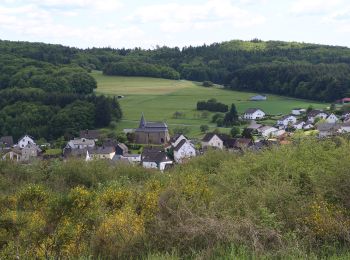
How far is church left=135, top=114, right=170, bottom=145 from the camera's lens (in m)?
47.2

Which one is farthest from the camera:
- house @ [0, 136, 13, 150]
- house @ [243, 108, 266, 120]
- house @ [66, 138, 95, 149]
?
house @ [243, 108, 266, 120]

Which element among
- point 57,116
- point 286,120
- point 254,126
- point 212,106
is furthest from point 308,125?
point 57,116

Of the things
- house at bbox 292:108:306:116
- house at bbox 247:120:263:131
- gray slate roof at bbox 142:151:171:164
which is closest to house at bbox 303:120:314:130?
house at bbox 247:120:263:131

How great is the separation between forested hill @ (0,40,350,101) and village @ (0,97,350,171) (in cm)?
1451

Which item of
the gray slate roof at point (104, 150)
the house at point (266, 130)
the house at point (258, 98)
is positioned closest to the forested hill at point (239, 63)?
the house at point (258, 98)

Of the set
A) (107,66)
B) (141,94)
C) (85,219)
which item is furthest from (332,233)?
(107,66)

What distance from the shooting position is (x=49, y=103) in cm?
6138

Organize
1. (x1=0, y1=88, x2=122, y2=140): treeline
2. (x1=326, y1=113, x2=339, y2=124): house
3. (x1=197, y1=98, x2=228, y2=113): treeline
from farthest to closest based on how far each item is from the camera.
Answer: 1. (x1=197, y1=98, x2=228, y2=113): treeline
2. (x1=0, y1=88, x2=122, y2=140): treeline
3. (x1=326, y1=113, x2=339, y2=124): house

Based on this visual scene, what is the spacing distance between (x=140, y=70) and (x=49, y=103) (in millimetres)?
31685

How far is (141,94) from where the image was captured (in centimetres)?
7231

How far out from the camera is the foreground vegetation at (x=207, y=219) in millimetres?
6684

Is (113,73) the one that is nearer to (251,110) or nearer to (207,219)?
(251,110)

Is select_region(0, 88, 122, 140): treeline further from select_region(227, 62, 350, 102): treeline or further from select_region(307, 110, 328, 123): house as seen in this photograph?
select_region(227, 62, 350, 102): treeline

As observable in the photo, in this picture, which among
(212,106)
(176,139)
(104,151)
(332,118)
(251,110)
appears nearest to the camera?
(104,151)
